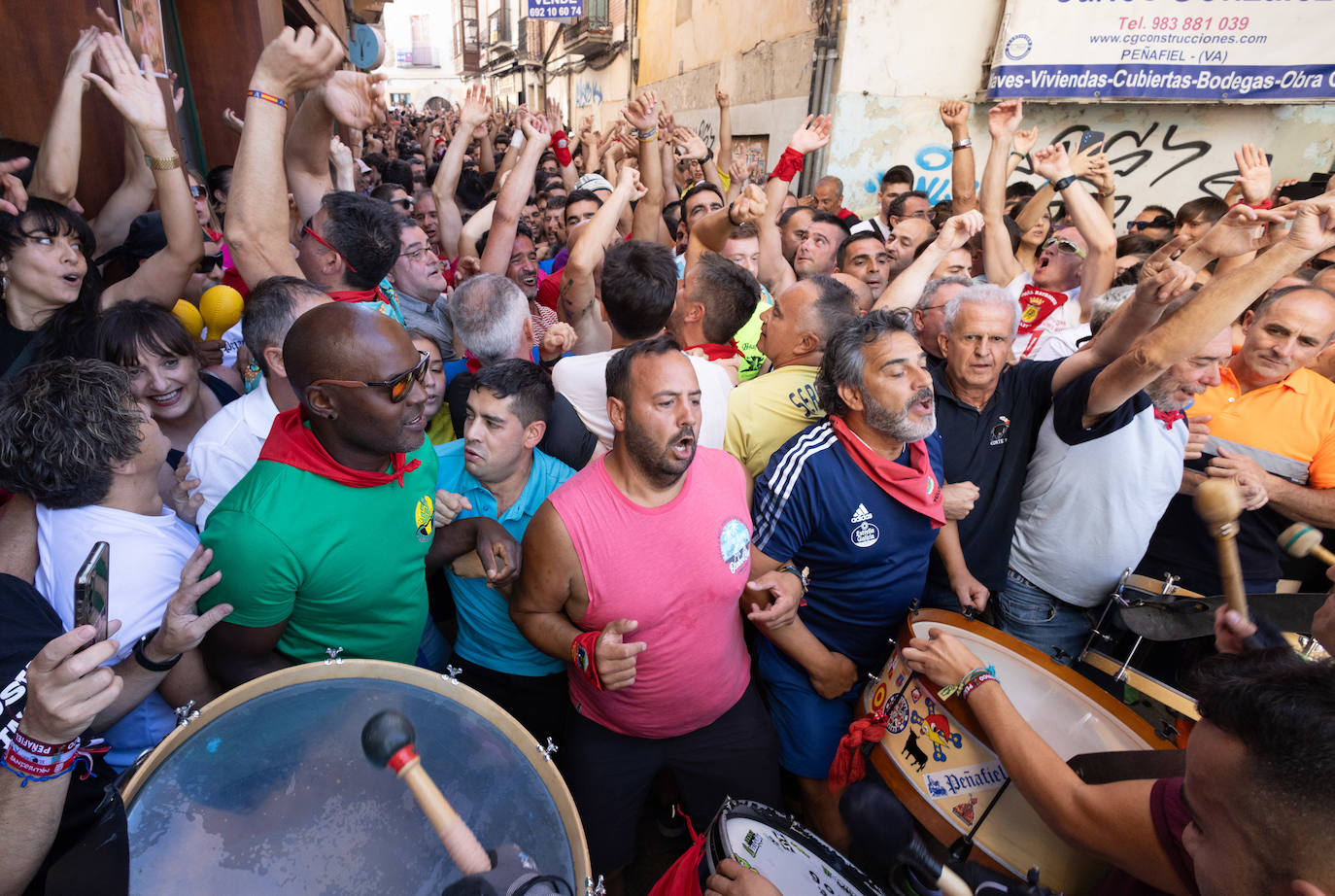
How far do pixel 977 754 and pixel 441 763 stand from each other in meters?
1.45

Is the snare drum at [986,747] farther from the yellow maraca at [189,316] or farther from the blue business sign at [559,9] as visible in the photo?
the blue business sign at [559,9]

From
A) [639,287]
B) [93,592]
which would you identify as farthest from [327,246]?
[93,592]

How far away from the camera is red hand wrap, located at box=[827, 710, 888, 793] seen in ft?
7.18

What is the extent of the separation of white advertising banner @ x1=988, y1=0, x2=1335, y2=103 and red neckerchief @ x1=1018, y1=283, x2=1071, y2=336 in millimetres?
6592

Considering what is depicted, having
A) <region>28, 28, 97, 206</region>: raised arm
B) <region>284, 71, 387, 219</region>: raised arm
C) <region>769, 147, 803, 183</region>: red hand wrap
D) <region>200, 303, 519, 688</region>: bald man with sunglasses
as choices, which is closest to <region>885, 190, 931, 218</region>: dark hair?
<region>769, 147, 803, 183</region>: red hand wrap

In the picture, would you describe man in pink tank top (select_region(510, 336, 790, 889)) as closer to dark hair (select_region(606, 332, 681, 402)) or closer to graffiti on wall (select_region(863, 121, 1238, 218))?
dark hair (select_region(606, 332, 681, 402))

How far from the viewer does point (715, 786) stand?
253 centimetres

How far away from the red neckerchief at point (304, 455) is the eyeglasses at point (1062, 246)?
208 inches

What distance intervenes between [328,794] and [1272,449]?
4242 mm

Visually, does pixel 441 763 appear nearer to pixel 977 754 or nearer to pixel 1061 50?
pixel 977 754

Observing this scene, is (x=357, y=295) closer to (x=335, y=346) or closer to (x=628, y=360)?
(x=335, y=346)

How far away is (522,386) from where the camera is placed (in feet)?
8.75

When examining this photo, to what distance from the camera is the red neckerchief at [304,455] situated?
78.7 inches

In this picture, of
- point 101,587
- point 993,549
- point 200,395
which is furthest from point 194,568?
point 993,549
